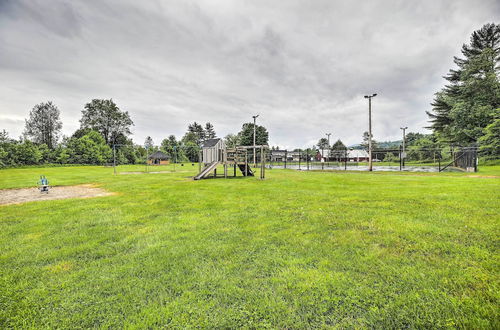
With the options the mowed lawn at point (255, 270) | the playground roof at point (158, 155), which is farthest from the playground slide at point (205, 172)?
the playground roof at point (158, 155)

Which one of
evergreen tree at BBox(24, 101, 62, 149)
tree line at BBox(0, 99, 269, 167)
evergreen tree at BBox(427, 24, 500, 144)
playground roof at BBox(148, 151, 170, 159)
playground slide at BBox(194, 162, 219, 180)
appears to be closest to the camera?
playground slide at BBox(194, 162, 219, 180)

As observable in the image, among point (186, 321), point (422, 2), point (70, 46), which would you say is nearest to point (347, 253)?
point (186, 321)

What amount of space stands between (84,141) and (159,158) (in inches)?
760

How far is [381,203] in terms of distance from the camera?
20.1ft

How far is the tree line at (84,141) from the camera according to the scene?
37588 mm

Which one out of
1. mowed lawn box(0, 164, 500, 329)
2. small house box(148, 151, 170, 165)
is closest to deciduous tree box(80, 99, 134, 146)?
small house box(148, 151, 170, 165)

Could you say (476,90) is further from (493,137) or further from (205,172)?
(205,172)

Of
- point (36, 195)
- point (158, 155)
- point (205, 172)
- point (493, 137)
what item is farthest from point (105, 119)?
point (493, 137)

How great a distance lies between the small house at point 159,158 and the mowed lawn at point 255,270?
60.5 metres

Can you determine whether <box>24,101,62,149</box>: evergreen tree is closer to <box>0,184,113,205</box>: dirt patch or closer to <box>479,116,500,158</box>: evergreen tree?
<box>0,184,113,205</box>: dirt patch

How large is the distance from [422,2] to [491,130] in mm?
21185

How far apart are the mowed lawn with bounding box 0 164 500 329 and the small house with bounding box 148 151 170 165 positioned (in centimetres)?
6052

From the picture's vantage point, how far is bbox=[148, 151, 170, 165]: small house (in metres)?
60.8

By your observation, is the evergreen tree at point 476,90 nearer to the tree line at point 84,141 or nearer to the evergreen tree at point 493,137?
the evergreen tree at point 493,137
